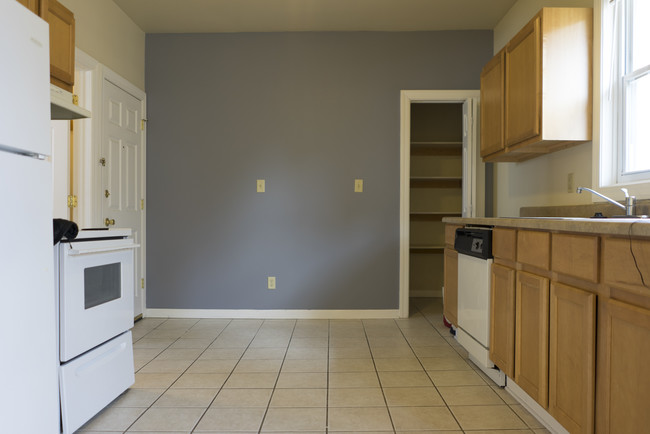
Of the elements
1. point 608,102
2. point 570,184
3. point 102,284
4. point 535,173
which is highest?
point 608,102

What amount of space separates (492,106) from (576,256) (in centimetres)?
186

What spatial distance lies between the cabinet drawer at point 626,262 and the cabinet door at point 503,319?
30.2 inches

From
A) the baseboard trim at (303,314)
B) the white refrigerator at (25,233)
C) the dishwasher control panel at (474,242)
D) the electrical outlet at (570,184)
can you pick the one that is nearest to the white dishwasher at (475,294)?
the dishwasher control panel at (474,242)

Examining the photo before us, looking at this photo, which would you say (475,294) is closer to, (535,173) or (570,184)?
(570,184)

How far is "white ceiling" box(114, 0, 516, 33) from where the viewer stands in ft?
11.3

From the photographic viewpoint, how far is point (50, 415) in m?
1.56

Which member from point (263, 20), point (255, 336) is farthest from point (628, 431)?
point (263, 20)

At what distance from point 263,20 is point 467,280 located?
8.98 feet

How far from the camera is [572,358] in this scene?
158 cm

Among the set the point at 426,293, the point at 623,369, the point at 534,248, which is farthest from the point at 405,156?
the point at 623,369

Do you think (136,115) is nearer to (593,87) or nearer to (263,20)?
(263,20)

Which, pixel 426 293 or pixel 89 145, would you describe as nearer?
pixel 89 145

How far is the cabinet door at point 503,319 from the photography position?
2129 millimetres

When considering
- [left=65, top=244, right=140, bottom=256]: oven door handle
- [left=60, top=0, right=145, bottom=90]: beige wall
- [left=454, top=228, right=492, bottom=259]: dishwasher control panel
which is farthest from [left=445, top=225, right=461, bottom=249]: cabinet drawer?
[left=60, top=0, right=145, bottom=90]: beige wall
